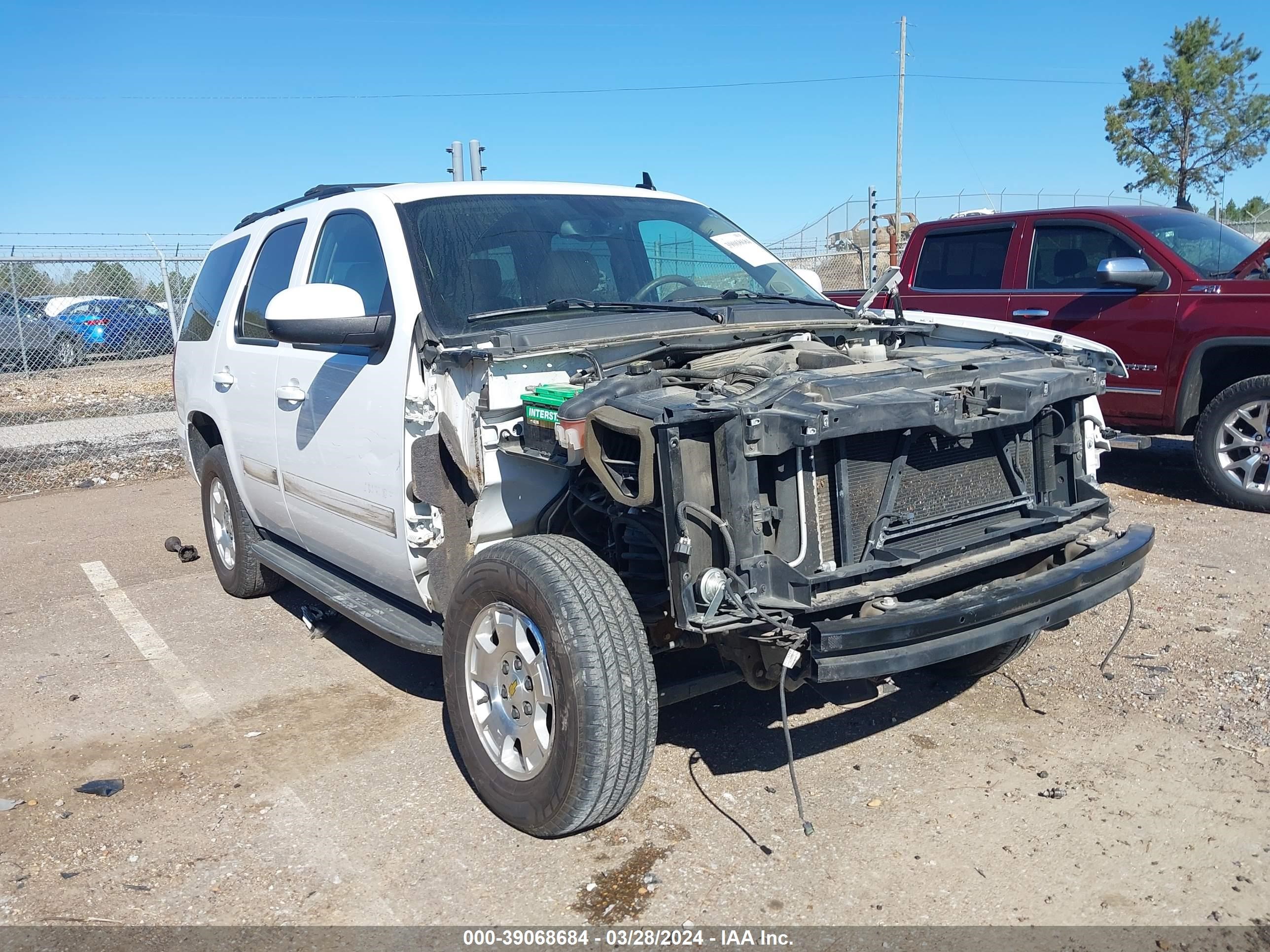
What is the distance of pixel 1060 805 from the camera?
129 inches

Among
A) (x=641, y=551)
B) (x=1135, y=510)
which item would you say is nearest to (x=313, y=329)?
(x=641, y=551)

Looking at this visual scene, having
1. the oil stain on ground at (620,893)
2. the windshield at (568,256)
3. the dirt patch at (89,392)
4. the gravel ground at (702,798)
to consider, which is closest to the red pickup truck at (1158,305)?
the gravel ground at (702,798)

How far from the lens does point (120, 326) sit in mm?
14977

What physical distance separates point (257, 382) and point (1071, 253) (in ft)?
19.6

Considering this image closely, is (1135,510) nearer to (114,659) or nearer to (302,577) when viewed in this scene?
(302,577)

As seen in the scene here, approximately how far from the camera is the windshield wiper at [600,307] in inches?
151

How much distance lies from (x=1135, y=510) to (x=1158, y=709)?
11.0 ft

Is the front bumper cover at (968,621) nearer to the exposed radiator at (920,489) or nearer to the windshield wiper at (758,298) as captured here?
the exposed radiator at (920,489)

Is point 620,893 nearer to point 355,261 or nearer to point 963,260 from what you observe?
point 355,261

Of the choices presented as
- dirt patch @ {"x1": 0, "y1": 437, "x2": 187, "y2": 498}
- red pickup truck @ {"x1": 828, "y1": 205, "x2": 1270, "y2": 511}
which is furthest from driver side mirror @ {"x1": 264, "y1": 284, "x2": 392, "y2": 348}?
dirt patch @ {"x1": 0, "y1": 437, "x2": 187, "y2": 498}

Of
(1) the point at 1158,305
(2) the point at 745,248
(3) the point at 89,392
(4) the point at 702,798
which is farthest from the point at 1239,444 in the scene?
(3) the point at 89,392

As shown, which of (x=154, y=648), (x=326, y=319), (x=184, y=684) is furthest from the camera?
(x=154, y=648)

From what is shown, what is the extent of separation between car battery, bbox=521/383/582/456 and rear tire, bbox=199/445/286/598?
9.02ft

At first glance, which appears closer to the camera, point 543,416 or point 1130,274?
point 543,416
